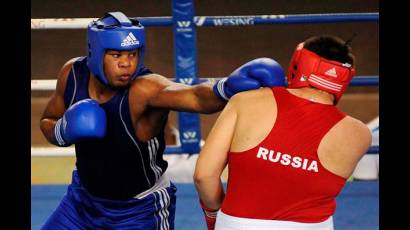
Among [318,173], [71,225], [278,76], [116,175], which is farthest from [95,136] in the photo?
[318,173]

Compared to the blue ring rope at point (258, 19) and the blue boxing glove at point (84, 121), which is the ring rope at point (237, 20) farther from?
the blue boxing glove at point (84, 121)

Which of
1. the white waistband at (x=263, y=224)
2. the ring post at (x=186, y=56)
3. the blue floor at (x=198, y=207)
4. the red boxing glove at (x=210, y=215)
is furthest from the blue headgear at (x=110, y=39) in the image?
the ring post at (x=186, y=56)

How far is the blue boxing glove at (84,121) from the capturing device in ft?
7.37

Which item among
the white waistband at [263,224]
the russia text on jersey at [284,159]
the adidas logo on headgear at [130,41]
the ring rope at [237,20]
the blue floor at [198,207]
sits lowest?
the blue floor at [198,207]

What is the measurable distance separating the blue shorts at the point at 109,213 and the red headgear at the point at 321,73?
2.47 feet

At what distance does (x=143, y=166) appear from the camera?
2.41m

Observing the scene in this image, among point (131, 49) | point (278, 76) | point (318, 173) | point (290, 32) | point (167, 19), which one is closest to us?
point (318, 173)

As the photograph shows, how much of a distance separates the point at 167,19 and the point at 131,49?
6.42 feet

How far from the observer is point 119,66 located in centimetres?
232

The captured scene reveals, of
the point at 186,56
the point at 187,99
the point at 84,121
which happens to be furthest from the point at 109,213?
the point at 186,56

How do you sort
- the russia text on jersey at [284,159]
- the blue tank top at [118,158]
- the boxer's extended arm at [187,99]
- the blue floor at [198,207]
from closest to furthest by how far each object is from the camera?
1. the russia text on jersey at [284,159]
2. the boxer's extended arm at [187,99]
3. the blue tank top at [118,158]
4. the blue floor at [198,207]

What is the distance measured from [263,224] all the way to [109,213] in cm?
67

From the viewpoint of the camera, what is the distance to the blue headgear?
2.30 meters
